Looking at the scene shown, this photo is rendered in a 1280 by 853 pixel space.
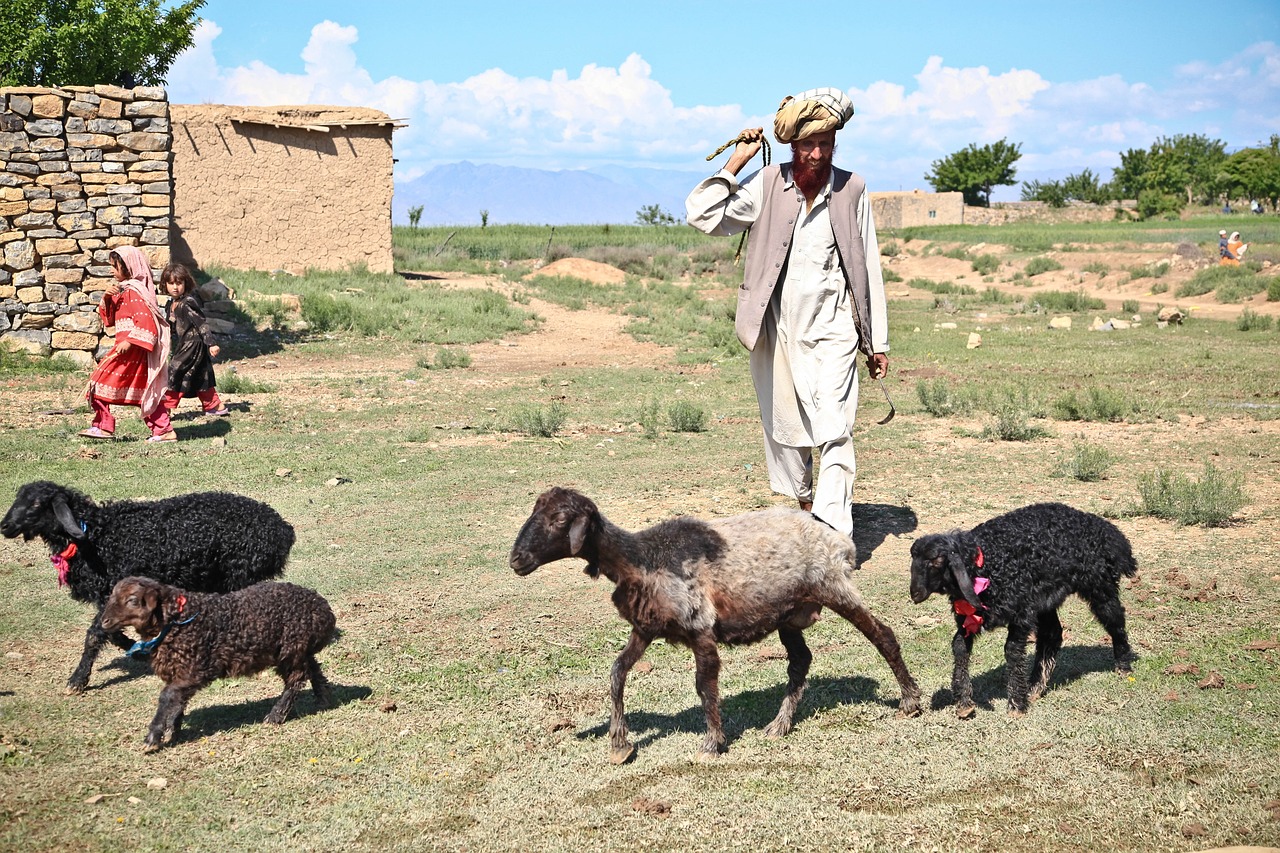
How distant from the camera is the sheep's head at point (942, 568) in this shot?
5.19 metres

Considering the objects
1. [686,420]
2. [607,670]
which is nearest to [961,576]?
[607,670]

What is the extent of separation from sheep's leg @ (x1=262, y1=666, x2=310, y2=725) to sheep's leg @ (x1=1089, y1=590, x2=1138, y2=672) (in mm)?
3867

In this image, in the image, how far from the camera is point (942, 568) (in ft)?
17.2

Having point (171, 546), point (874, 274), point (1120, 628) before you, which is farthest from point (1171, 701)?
point (171, 546)

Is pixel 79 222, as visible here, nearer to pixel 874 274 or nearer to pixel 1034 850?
pixel 874 274

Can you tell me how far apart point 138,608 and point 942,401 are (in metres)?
10.2

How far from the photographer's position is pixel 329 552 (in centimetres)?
832

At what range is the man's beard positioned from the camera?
6.85m

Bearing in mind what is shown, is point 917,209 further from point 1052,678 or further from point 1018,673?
point 1018,673

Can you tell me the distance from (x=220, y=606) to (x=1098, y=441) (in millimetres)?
9176

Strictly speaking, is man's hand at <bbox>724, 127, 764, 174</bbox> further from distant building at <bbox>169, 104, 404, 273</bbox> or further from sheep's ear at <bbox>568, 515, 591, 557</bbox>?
distant building at <bbox>169, 104, 404, 273</bbox>

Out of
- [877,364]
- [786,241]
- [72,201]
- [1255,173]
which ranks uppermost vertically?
[1255,173]

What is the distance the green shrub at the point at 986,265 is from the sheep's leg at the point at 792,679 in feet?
120

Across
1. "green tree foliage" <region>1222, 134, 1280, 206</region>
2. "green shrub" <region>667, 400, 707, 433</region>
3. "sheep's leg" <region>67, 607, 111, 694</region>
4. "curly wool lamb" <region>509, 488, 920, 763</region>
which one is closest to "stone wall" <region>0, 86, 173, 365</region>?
"green shrub" <region>667, 400, 707, 433</region>
